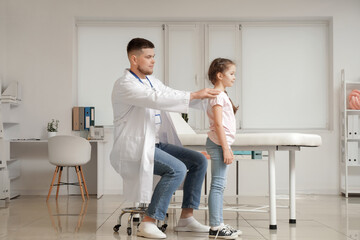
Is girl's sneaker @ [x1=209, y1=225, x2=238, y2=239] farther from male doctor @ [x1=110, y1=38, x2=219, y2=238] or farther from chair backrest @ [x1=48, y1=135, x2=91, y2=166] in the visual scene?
chair backrest @ [x1=48, y1=135, x2=91, y2=166]

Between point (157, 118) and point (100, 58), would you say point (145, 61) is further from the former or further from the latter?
point (100, 58)

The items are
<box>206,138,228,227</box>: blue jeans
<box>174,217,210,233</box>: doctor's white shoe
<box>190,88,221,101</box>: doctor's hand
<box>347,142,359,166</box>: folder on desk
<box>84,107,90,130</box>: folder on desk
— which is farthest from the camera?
<box>84,107,90,130</box>: folder on desk

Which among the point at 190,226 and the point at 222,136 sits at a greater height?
the point at 222,136

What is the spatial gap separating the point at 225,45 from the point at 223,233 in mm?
4535

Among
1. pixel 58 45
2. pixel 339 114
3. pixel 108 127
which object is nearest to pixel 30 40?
pixel 58 45

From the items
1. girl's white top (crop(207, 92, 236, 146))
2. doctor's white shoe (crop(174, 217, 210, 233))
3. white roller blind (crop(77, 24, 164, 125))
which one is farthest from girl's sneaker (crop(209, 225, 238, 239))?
white roller blind (crop(77, 24, 164, 125))

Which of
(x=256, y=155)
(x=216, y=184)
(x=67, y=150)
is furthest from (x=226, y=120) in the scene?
(x=256, y=155)

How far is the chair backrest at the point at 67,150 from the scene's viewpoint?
6.40m

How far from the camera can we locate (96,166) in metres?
7.45

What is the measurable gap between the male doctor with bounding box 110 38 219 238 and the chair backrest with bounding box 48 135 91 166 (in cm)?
291

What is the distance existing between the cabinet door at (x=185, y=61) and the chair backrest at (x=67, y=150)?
1.73 metres

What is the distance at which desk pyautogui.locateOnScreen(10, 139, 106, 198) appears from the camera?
6.88 m

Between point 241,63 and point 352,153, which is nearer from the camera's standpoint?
point 352,153

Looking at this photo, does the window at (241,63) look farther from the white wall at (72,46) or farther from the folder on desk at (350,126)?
the folder on desk at (350,126)
